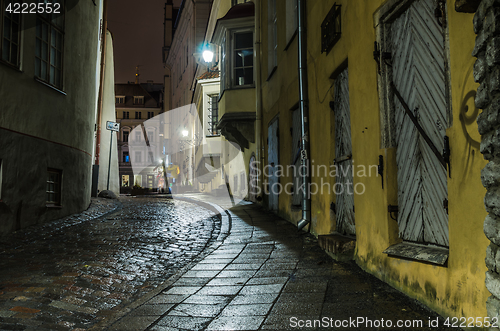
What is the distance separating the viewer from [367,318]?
132 inches

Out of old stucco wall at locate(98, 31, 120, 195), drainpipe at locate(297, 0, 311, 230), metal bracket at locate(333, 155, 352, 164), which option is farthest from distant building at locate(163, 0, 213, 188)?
metal bracket at locate(333, 155, 352, 164)

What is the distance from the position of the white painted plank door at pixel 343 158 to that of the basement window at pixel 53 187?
7.40 m

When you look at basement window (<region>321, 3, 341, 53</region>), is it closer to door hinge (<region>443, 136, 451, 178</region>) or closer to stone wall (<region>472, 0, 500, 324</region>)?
door hinge (<region>443, 136, 451, 178</region>)

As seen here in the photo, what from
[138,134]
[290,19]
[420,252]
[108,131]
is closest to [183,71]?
[108,131]

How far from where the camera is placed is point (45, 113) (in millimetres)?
9883

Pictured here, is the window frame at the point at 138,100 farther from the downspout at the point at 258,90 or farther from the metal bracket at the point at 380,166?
the metal bracket at the point at 380,166

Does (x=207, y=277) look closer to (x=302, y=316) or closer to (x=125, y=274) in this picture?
(x=125, y=274)

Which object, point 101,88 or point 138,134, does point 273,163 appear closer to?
point 101,88

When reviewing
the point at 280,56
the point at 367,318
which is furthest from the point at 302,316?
the point at 280,56

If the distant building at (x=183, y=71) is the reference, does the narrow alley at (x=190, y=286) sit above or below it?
below

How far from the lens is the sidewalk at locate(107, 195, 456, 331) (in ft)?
11.1

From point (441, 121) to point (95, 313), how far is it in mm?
3792

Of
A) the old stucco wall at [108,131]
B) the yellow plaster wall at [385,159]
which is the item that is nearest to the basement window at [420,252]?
the yellow plaster wall at [385,159]

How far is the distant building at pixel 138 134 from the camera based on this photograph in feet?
220
